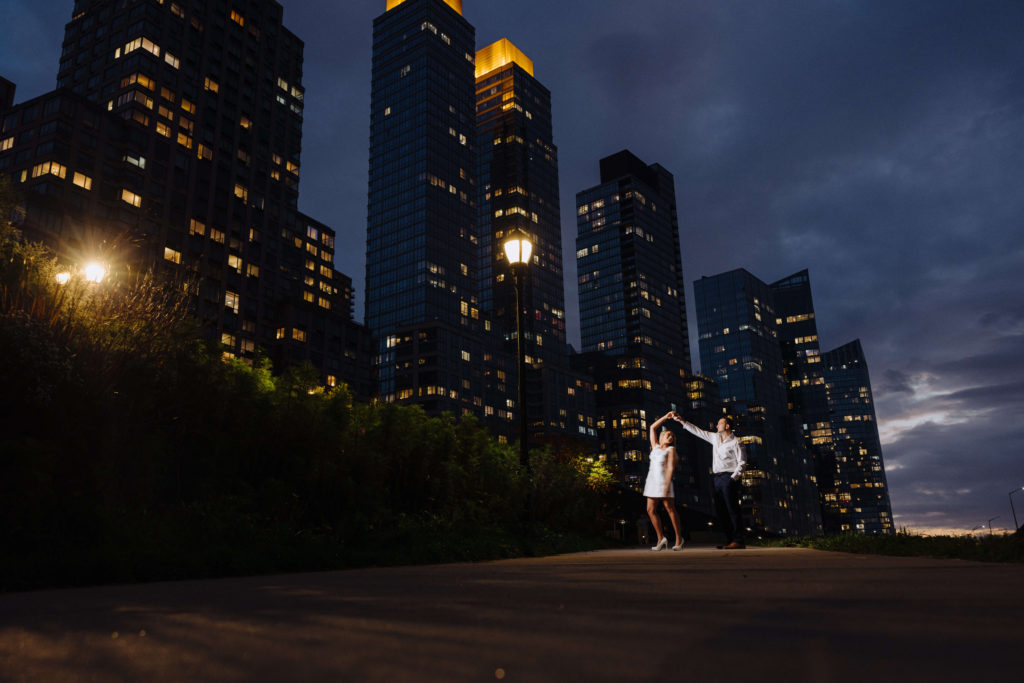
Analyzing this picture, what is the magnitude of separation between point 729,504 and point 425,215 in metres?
143

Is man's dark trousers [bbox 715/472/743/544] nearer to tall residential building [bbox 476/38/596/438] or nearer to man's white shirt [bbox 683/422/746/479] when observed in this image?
man's white shirt [bbox 683/422/746/479]

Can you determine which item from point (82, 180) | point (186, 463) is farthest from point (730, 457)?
point (82, 180)

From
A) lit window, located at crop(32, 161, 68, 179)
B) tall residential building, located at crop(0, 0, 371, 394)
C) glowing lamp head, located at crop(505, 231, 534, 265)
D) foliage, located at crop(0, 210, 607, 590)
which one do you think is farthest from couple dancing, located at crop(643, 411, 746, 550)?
lit window, located at crop(32, 161, 68, 179)

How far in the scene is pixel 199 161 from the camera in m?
93.8

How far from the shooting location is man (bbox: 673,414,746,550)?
9.81m

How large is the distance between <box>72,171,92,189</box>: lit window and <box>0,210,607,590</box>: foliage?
77.6 m

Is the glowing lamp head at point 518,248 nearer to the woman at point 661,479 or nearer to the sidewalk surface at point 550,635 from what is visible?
the woman at point 661,479

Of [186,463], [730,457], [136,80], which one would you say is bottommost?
[730,457]

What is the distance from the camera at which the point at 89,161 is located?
76.8 meters

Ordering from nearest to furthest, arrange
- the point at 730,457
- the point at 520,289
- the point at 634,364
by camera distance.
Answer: the point at 730,457
the point at 520,289
the point at 634,364

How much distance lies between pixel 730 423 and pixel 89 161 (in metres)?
90.1

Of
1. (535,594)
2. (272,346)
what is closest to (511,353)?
(272,346)

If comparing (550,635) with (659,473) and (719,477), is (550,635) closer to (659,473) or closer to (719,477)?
(659,473)

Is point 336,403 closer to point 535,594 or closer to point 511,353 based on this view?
point 535,594
